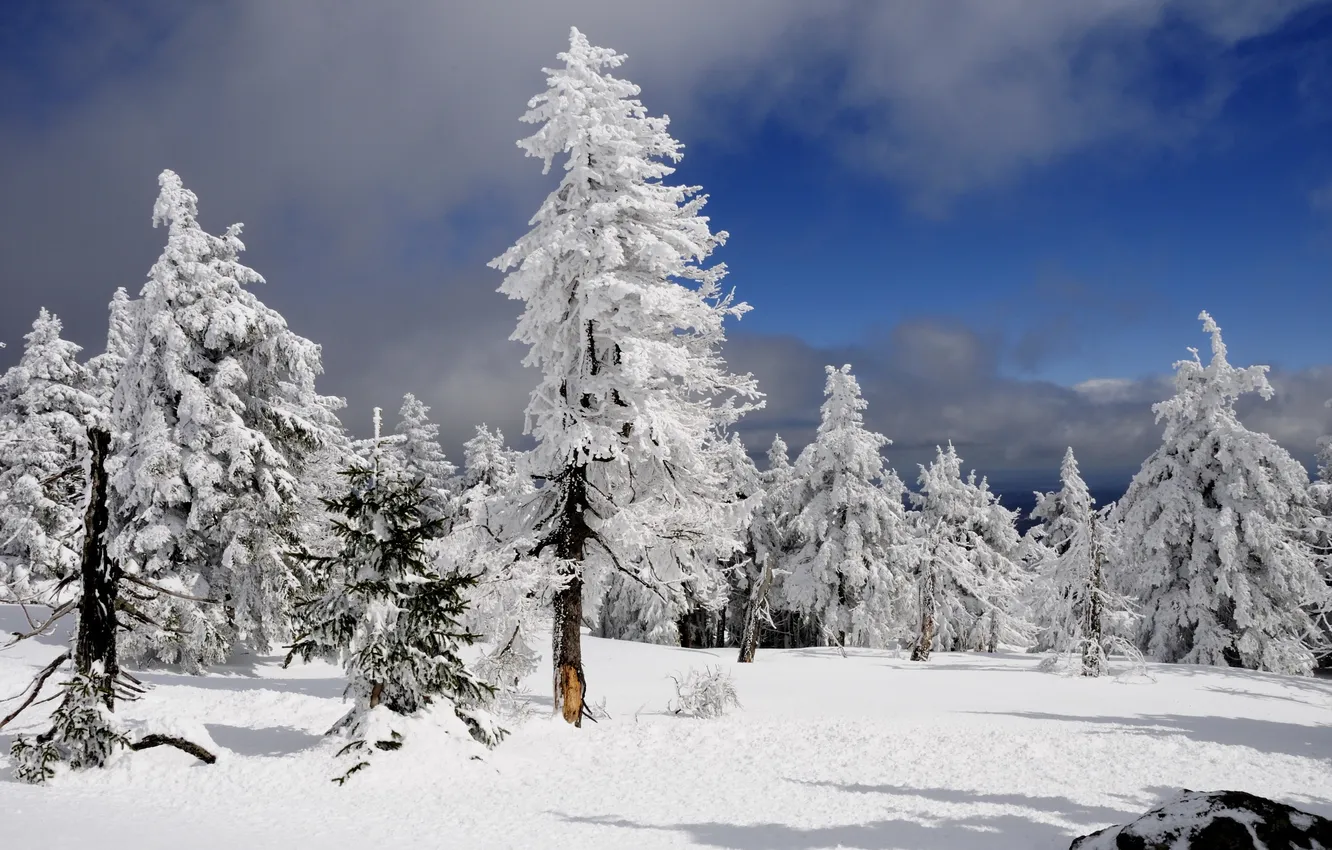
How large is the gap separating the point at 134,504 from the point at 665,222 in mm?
15939

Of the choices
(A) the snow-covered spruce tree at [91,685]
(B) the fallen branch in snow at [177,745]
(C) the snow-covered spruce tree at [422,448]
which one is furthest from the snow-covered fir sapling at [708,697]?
(C) the snow-covered spruce tree at [422,448]

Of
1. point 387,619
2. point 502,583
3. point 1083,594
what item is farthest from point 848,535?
point 387,619

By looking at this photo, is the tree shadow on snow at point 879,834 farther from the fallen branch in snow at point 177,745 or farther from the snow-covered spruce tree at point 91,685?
the snow-covered spruce tree at point 91,685

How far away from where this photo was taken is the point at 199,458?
19.6m

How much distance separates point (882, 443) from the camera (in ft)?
113

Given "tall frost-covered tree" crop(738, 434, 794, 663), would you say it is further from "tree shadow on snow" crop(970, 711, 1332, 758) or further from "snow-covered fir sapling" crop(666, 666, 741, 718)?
"tree shadow on snow" crop(970, 711, 1332, 758)

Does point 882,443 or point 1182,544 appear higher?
point 882,443

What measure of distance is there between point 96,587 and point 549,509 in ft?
23.0

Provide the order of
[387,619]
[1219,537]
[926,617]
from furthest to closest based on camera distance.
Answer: [926,617] < [1219,537] < [387,619]

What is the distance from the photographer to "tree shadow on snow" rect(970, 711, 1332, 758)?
12.7 meters

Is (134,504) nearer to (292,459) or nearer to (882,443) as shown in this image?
(292,459)

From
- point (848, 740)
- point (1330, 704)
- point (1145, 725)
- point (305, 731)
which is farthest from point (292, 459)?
point (1330, 704)

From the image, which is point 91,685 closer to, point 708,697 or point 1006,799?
point 708,697

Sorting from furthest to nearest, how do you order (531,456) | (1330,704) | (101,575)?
(1330,704) < (531,456) < (101,575)
